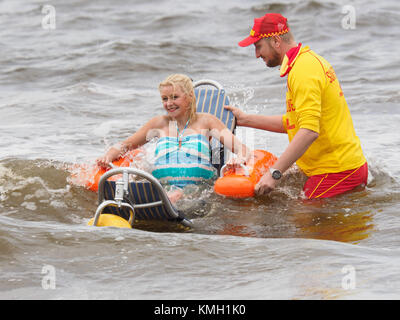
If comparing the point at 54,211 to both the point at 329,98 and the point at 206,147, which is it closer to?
the point at 206,147

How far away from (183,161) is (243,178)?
0.64 metres

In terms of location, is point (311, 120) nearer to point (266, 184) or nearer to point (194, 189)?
point (266, 184)

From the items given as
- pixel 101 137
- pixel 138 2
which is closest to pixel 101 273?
pixel 101 137

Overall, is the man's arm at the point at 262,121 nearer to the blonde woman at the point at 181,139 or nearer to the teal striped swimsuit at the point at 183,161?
the blonde woman at the point at 181,139

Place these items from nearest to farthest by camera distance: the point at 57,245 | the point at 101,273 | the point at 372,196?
the point at 101,273, the point at 57,245, the point at 372,196

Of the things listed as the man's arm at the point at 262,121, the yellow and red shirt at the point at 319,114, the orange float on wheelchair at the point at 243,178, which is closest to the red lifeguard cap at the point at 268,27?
the yellow and red shirt at the point at 319,114

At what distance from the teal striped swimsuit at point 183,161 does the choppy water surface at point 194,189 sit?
0.18 meters

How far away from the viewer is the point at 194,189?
20.0 ft

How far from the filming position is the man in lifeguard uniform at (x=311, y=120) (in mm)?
5352

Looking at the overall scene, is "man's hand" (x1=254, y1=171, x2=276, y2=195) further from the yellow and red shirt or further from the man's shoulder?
the man's shoulder

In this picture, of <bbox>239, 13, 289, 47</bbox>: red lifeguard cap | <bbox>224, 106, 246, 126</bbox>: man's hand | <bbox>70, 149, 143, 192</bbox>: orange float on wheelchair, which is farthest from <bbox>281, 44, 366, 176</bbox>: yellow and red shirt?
<bbox>70, 149, 143, 192</bbox>: orange float on wheelchair
